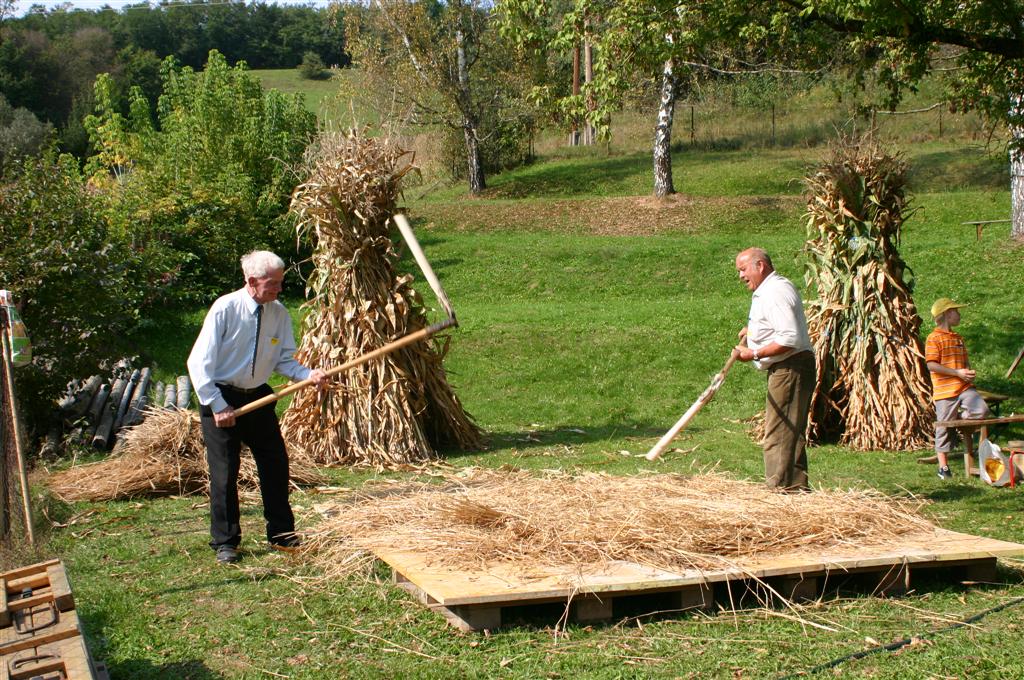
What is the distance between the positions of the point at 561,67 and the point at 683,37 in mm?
33134

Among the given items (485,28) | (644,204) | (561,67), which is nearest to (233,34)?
(561,67)

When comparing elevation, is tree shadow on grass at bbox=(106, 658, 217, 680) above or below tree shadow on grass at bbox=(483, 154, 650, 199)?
below

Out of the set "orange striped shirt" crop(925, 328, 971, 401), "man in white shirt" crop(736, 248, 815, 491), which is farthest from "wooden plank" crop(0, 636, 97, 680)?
"orange striped shirt" crop(925, 328, 971, 401)

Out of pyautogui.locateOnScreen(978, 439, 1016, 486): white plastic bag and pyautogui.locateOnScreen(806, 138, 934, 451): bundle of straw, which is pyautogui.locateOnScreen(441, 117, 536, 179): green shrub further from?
pyautogui.locateOnScreen(978, 439, 1016, 486): white plastic bag

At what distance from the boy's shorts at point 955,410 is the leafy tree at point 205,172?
37.6 ft

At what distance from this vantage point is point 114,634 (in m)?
5.07

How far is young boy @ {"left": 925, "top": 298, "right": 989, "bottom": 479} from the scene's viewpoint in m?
8.98

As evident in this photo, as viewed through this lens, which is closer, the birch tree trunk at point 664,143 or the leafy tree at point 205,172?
the leafy tree at point 205,172

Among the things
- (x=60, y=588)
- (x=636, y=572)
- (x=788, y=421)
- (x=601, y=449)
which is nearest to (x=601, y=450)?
(x=601, y=449)

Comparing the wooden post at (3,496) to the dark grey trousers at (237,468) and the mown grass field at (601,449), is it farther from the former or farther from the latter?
the dark grey trousers at (237,468)

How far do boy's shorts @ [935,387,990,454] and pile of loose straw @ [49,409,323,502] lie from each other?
5313 mm

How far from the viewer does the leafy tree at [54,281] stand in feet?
32.1

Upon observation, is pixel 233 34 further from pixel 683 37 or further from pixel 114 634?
pixel 114 634

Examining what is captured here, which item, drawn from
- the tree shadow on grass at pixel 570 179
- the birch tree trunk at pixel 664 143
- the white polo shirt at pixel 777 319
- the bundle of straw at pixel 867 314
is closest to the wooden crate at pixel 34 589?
the white polo shirt at pixel 777 319
